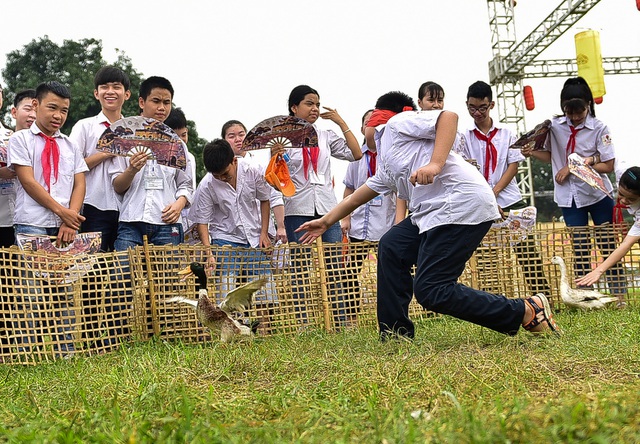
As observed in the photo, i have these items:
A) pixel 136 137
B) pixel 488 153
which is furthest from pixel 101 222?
pixel 488 153

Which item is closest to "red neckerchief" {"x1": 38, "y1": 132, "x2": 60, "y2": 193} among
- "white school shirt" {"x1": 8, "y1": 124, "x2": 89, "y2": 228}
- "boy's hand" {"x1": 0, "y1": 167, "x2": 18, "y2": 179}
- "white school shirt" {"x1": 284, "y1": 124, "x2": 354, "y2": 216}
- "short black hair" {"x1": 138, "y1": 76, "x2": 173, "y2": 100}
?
"white school shirt" {"x1": 8, "y1": 124, "x2": 89, "y2": 228}

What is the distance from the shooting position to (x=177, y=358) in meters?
4.10

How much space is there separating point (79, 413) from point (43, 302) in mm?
2496

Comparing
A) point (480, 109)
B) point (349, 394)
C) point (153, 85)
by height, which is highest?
point (153, 85)

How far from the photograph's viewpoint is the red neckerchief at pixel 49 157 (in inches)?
217

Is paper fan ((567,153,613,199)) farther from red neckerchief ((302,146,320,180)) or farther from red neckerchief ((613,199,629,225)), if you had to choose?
red neckerchief ((302,146,320,180))

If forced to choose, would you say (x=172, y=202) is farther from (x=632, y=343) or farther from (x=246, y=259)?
(x=632, y=343)

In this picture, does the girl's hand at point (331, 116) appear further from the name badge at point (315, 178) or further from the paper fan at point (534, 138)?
the paper fan at point (534, 138)

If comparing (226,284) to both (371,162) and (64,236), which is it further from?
(371,162)

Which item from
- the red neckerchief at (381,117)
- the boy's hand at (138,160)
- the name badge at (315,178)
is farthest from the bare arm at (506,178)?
the boy's hand at (138,160)

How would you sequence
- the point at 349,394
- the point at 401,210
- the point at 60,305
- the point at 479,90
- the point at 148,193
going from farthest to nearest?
the point at 479,90
the point at 401,210
the point at 148,193
the point at 60,305
the point at 349,394

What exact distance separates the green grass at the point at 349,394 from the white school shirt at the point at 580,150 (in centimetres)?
253

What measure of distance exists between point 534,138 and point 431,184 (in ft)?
9.39

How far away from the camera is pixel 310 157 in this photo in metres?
6.80
